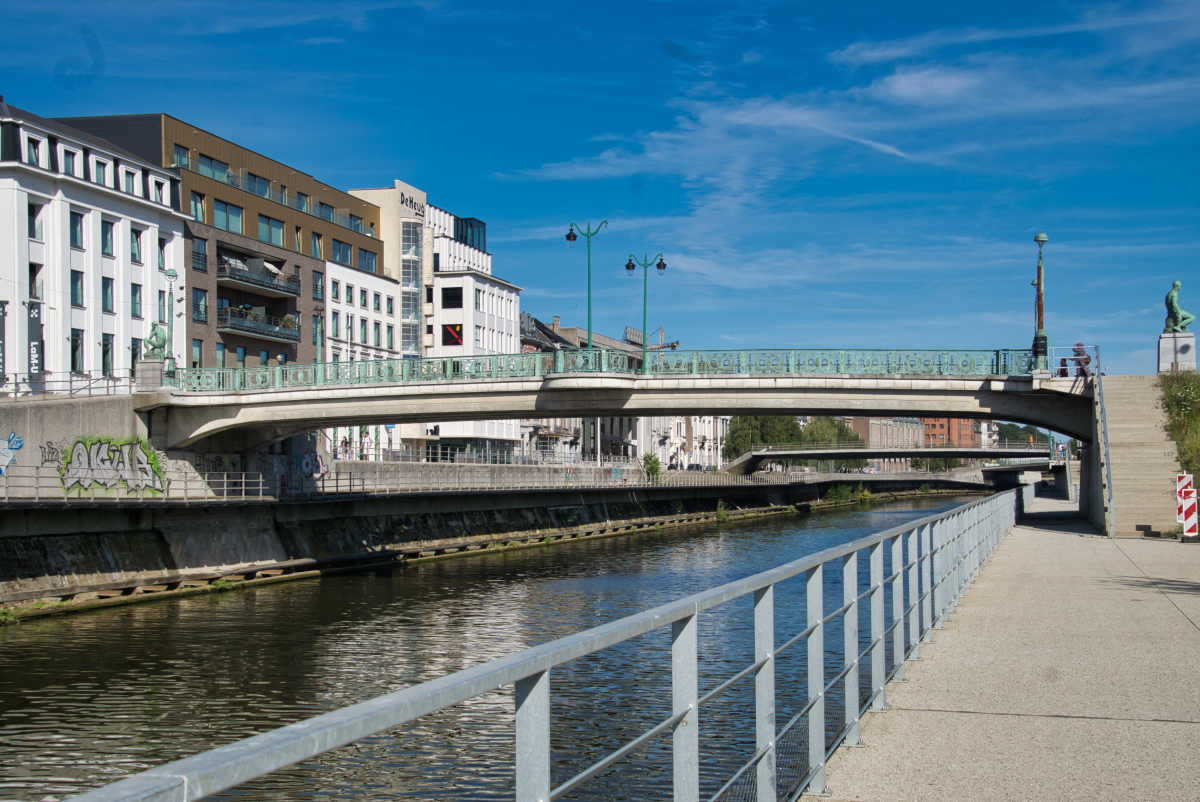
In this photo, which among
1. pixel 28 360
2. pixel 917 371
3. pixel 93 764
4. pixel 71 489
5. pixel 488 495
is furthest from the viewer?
pixel 488 495

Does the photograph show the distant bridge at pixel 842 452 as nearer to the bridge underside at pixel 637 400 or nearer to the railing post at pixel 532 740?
the bridge underside at pixel 637 400

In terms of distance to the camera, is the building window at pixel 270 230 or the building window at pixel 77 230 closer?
the building window at pixel 77 230

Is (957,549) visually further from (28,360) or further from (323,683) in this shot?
(28,360)

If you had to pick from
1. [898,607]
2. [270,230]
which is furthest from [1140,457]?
[270,230]

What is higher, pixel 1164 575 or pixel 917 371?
pixel 917 371

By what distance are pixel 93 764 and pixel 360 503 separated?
27791 millimetres

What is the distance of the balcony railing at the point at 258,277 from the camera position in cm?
5831

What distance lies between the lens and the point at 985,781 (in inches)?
238

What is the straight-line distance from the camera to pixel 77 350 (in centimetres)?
4884

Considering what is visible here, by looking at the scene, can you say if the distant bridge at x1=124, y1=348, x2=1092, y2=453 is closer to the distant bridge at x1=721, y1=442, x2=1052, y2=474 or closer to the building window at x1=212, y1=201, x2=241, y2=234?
the building window at x1=212, y1=201, x2=241, y2=234

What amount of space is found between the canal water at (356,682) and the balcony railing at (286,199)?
102ft

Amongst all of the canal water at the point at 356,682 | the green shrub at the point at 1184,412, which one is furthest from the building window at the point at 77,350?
the green shrub at the point at 1184,412

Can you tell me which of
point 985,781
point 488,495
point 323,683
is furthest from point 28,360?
point 985,781

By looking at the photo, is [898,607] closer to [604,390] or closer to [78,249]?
[604,390]
